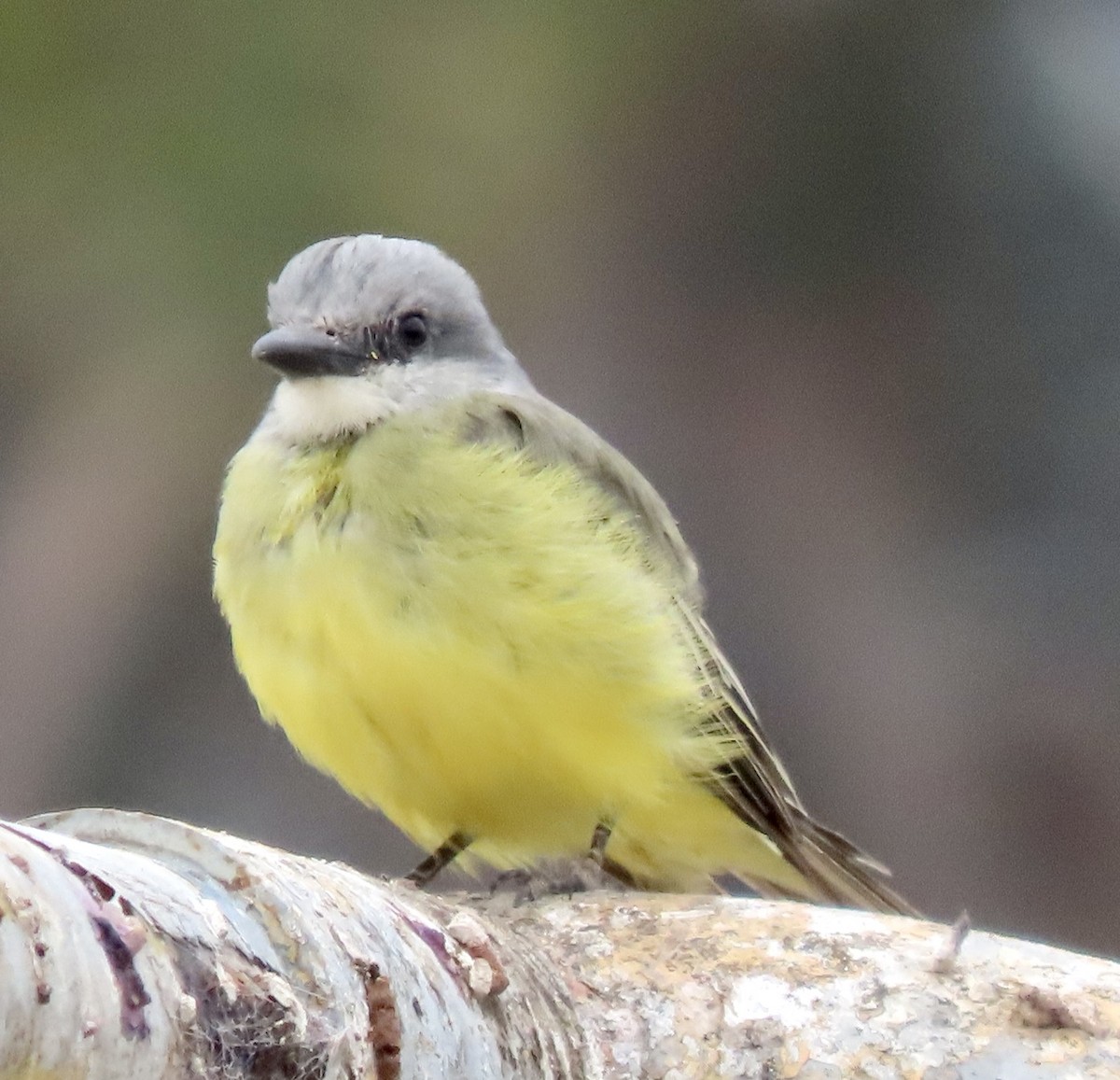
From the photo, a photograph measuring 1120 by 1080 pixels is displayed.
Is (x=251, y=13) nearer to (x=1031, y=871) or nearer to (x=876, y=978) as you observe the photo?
(x=1031, y=871)

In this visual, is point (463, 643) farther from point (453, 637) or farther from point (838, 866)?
point (838, 866)

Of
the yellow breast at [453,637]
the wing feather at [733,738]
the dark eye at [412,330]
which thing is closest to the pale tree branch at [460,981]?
the yellow breast at [453,637]

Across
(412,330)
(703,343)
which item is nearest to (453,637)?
(412,330)

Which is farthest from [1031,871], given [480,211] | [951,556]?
[480,211]

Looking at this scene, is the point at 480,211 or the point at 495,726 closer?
the point at 495,726

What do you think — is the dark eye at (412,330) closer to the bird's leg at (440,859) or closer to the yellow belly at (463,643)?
the yellow belly at (463,643)

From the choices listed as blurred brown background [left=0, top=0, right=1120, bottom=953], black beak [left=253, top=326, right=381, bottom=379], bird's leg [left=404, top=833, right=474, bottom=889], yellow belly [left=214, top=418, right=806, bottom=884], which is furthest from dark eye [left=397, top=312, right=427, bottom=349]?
blurred brown background [left=0, top=0, right=1120, bottom=953]
